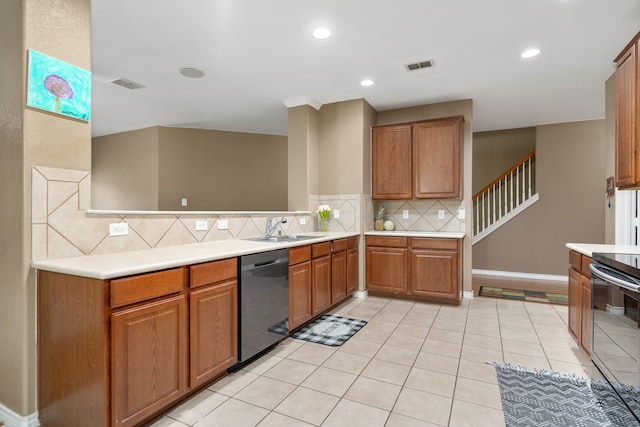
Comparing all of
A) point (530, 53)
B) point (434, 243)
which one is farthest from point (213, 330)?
point (530, 53)

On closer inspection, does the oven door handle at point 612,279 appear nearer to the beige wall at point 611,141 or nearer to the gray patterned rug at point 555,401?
the gray patterned rug at point 555,401

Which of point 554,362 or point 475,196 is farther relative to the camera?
point 475,196

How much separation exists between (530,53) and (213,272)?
342 cm

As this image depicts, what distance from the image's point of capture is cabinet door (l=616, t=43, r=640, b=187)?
7.58 feet

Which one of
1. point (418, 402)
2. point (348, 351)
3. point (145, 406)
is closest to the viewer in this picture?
point (145, 406)

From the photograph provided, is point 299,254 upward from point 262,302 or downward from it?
upward

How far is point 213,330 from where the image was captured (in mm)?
2090

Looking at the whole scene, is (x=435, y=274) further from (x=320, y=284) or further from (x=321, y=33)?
(x=321, y=33)

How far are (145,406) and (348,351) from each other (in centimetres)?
156

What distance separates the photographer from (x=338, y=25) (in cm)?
260

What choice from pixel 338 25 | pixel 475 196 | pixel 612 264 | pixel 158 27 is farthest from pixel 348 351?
pixel 475 196

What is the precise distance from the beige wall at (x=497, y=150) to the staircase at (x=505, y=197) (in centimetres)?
45

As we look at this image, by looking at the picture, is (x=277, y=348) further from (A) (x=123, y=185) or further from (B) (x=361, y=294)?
(A) (x=123, y=185)

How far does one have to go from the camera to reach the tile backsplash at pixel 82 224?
1.80 m
